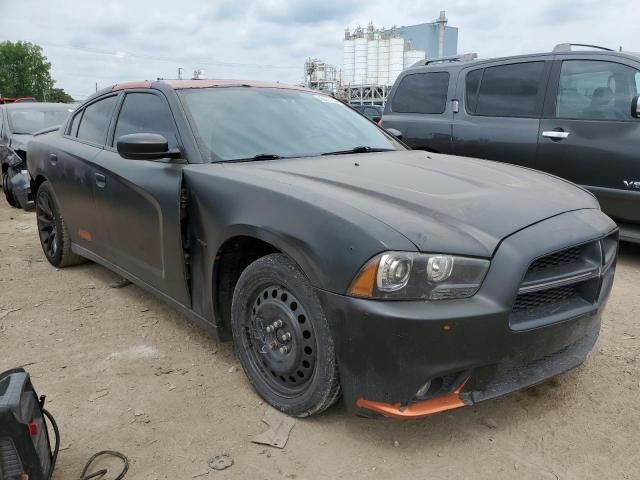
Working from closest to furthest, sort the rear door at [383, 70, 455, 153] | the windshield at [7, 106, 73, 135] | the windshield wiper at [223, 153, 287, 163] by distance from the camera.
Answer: the windshield wiper at [223, 153, 287, 163]
the rear door at [383, 70, 455, 153]
the windshield at [7, 106, 73, 135]

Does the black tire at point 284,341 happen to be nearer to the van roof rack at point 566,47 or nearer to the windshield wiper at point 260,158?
the windshield wiper at point 260,158

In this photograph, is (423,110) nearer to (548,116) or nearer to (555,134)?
(548,116)

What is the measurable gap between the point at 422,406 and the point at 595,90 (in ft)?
13.5

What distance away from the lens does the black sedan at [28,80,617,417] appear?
77.7 inches

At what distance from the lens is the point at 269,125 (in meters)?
3.18

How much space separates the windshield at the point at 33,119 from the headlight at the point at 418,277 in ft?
26.8

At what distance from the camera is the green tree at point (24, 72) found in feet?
253

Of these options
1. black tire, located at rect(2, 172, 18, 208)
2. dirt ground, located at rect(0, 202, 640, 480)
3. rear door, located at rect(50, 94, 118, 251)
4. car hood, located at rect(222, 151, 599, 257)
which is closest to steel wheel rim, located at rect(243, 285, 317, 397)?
dirt ground, located at rect(0, 202, 640, 480)

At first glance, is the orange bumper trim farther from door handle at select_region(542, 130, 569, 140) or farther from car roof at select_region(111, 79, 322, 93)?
door handle at select_region(542, 130, 569, 140)

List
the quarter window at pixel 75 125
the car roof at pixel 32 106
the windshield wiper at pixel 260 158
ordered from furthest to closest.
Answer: the car roof at pixel 32 106, the quarter window at pixel 75 125, the windshield wiper at pixel 260 158

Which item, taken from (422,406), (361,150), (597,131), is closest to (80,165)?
(361,150)

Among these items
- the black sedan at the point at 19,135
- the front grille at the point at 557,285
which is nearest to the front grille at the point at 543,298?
the front grille at the point at 557,285

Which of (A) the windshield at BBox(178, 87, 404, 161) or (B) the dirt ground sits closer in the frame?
(B) the dirt ground

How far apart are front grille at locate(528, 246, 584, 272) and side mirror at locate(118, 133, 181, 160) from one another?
6.18ft
